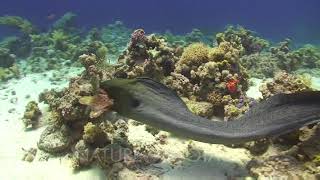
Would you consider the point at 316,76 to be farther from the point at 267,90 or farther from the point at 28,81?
the point at 28,81

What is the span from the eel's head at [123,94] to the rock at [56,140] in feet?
5.10

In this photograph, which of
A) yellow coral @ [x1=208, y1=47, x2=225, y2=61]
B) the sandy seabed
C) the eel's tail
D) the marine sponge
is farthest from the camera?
yellow coral @ [x1=208, y1=47, x2=225, y2=61]

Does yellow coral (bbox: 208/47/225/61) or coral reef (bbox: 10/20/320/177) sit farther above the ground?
yellow coral (bbox: 208/47/225/61)

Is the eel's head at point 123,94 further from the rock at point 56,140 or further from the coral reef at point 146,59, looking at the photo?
the coral reef at point 146,59

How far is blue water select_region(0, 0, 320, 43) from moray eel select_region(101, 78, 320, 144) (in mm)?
44580

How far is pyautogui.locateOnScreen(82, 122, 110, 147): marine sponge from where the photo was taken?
6.28 metres

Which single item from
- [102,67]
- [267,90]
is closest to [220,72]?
[267,90]

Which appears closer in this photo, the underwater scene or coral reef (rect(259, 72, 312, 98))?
the underwater scene

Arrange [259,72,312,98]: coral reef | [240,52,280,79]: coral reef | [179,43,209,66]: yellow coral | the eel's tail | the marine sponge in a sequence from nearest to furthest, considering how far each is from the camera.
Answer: the eel's tail < the marine sponge < [259,72,312,98]: coral reef < [179,43,209,66]: yellow coral < [240,52,280,79]: coral reef

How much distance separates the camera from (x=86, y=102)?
19.7 ft

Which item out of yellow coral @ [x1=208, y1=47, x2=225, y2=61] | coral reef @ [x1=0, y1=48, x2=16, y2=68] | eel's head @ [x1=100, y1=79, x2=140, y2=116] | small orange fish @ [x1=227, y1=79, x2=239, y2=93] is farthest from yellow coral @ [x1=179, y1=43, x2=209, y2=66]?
coral reef @ [x1=0, y1=48, x2=16, y2=68]

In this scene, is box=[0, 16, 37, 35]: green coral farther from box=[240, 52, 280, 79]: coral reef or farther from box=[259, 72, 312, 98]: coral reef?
box=[259, 72, 312, 98]: coral reef

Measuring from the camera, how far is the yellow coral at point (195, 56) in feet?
27.8

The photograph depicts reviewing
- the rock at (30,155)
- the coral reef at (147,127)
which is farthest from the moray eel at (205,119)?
the rock at (30,155)
